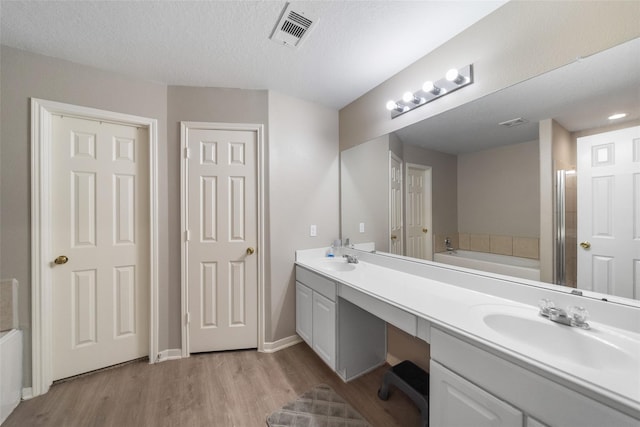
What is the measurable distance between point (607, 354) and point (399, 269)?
1124 millimetres

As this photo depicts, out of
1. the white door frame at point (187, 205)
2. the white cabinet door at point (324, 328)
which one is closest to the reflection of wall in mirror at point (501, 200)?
the white cabinet door at point (324, 328)

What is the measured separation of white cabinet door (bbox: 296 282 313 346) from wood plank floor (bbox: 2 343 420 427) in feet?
0.68

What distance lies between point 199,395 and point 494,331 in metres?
1.85

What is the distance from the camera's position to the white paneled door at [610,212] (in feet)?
3.11

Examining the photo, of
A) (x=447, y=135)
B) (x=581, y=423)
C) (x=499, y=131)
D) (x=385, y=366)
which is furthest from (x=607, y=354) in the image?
(x=385, y=366)

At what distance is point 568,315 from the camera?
100cm

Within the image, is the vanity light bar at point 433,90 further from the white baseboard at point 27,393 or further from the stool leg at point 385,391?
the white baseboard at point 27,393

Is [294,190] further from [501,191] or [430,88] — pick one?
[501,191]

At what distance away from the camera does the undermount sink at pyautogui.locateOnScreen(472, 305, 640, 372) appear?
0.83 meters

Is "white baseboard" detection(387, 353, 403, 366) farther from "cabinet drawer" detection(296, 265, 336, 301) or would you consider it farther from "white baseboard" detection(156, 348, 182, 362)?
"white baseboard" detection(156, 348, 182, 362)

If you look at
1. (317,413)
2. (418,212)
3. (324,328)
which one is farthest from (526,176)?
(317,413)

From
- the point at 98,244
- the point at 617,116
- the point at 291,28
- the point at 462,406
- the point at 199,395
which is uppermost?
the point at 291,28

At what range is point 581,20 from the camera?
106cm

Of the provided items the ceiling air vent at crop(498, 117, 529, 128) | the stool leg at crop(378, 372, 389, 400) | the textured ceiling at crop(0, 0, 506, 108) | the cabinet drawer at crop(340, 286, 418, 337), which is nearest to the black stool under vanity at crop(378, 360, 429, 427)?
the stool leg at crop(378, 372, 389, 400)
